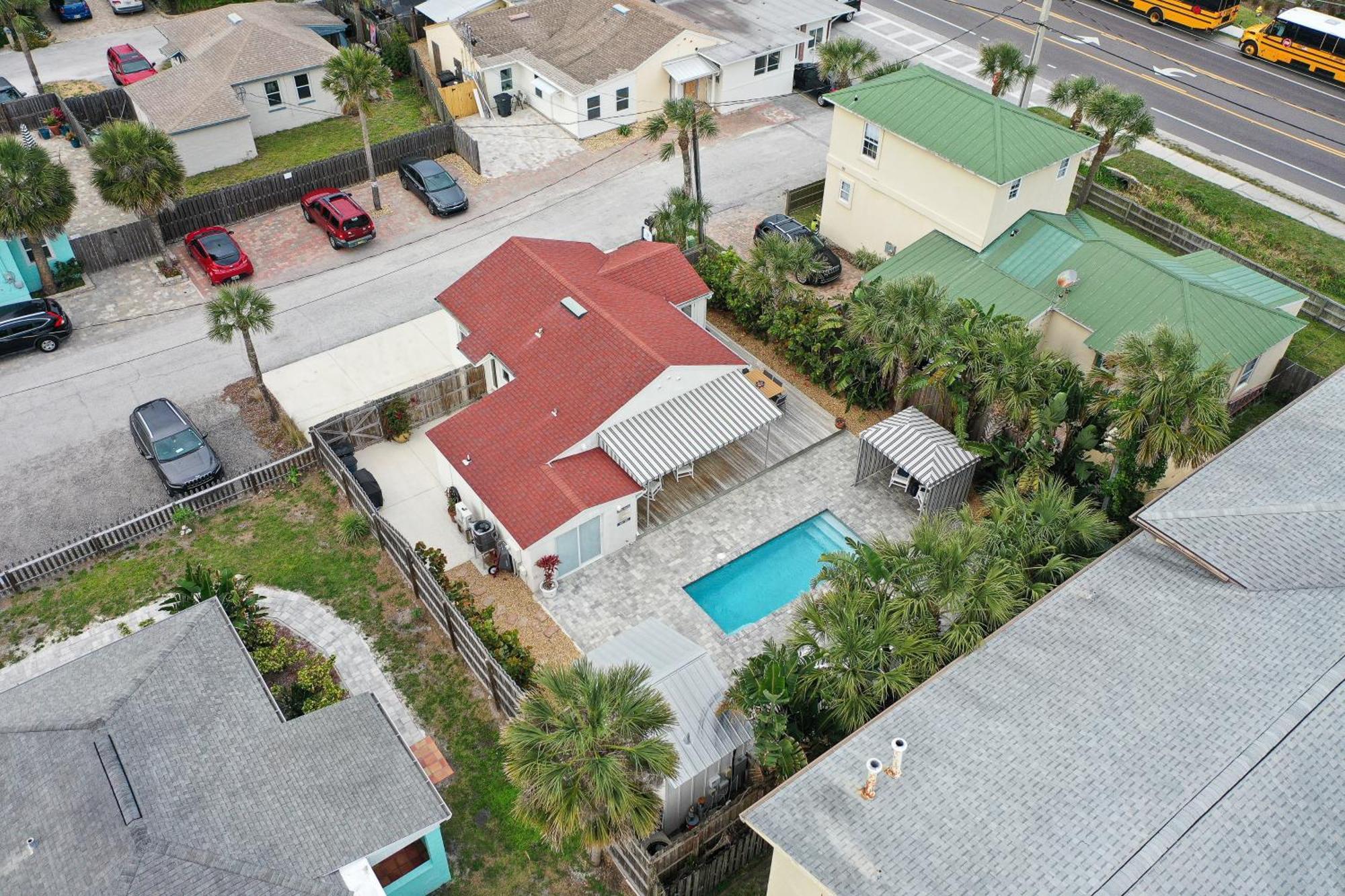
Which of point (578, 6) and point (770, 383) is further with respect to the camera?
point (578, 6)

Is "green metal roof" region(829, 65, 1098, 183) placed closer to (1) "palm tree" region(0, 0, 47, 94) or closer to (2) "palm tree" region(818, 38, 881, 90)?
(2) "palm tree" region(818, 38, 881, 90)

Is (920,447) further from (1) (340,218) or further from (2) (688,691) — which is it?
(1) (340,218)

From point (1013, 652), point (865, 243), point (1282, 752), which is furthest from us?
point (865, 243)

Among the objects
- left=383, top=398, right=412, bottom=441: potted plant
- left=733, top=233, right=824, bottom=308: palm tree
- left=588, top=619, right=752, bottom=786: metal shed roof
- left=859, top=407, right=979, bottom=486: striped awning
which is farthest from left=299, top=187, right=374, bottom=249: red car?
left=588, top=619, right=752, bottom=786: metal shed roof

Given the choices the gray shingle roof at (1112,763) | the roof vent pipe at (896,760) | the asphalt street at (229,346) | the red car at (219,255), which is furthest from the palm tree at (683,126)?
the roof vent pipe at (896,760)

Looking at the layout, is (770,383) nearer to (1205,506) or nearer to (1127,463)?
(1127,463)

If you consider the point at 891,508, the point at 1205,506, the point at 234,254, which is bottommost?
the point at 891,508

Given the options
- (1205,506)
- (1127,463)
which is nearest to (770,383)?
(1127,463)

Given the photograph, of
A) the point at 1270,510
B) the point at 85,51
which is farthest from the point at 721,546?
the point at 85,51
